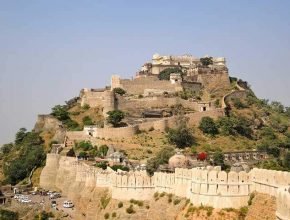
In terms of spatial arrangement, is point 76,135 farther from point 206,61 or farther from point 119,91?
point 206,61

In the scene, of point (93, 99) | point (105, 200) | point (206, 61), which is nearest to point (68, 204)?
point (105, 200)

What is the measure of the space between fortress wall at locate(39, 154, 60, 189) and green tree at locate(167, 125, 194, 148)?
10467 mm

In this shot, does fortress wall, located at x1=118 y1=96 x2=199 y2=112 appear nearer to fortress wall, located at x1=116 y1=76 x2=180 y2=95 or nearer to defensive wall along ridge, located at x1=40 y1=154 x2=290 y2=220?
fortress wall, located at x1=116 y1=76 x2=180 y2=95

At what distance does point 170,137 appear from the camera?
170 ft

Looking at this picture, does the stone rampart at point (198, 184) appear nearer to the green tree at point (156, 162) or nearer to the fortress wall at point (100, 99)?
the green tree at point (156, 162)

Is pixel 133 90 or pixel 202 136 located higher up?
pixel 133 90

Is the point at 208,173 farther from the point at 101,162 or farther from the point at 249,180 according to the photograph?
the point at 101,162

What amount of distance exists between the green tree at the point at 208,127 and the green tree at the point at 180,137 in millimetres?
2713

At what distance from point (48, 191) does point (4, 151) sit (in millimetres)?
19764

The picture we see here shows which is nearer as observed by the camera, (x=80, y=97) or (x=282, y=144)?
(x=282, y=144)

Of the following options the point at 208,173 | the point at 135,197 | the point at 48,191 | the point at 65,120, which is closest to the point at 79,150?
the point at 48,191

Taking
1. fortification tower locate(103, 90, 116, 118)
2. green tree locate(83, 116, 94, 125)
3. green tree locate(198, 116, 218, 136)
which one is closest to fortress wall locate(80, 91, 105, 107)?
fortification tower locate(103, 90, 116, 118)

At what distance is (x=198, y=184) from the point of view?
24016mm

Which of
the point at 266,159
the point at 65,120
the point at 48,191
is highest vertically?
the point at 65,120
